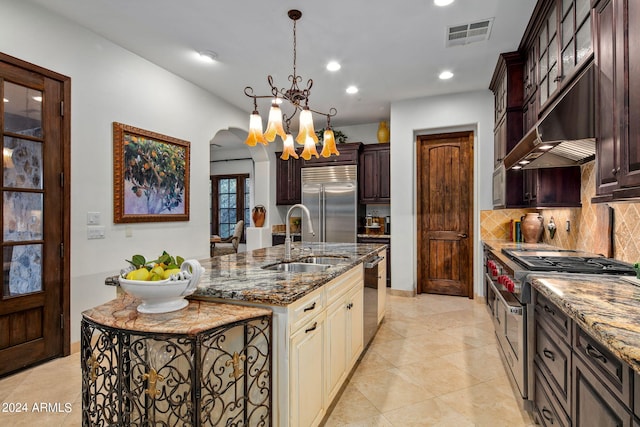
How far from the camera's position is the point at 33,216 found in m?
2.64

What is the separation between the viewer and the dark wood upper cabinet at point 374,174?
559 cm

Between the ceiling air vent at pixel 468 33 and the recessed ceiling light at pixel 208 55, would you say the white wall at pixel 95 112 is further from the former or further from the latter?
the ceiling air vent at pixel 468 33

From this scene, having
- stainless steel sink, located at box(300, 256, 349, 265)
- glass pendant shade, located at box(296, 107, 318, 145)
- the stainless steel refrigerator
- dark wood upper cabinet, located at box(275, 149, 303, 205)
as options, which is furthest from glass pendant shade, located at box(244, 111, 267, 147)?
dark wood upper cabinet, located at box(275, 149, 303, 205)

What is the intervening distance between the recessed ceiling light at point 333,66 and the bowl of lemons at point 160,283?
9.69ft

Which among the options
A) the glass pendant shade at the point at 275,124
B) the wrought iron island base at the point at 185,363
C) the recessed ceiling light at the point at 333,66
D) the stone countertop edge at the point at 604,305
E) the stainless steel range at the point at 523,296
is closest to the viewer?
the stone countertop edge at the point at 604,305

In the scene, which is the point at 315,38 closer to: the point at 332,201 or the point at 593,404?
the point at 332,201

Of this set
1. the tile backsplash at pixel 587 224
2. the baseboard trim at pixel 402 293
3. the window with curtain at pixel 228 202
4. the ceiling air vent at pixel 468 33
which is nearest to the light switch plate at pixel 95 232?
the ceiling air vent at pixel 468 33

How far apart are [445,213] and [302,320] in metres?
3.95

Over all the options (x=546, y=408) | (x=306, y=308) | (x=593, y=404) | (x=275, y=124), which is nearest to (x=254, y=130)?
(x=275, y=124)

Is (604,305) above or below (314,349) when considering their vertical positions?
above

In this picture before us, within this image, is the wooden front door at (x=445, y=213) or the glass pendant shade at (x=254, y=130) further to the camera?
the wooden front door at (x=445, y=213)

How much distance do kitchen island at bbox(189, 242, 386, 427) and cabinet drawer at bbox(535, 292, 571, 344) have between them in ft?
3.67

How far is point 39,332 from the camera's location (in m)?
2.68

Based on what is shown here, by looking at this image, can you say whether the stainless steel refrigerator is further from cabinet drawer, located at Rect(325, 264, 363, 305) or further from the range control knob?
the range control knob
